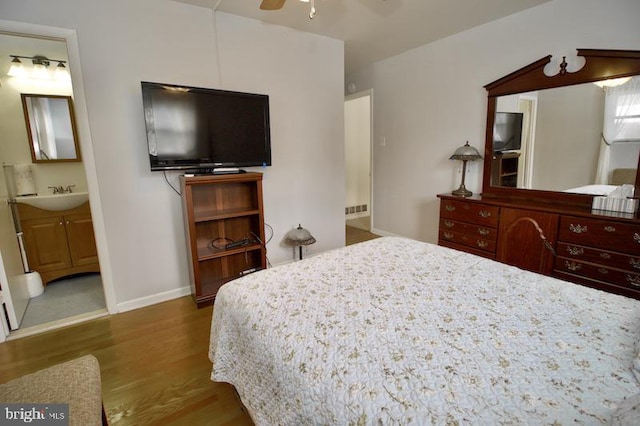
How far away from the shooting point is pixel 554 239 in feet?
7.64

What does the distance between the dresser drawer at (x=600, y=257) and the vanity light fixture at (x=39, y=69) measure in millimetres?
4795

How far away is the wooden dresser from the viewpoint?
2012 mm

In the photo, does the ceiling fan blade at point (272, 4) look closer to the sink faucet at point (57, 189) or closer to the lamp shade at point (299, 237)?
the lamp shade at point (299, 237)

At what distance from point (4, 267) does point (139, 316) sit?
974 mm

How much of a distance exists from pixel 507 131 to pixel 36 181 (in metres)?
4.90

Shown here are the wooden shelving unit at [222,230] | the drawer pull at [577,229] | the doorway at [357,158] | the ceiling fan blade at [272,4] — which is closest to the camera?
the ceiling fan blade at [272,4]

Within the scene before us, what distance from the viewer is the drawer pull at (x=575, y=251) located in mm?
2199

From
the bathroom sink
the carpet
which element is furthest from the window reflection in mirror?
the bathroom sink

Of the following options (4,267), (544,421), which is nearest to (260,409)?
(544,421)

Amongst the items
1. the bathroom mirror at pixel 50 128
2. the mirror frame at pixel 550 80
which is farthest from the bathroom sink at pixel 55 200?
the mirror frame at pixel 550 80

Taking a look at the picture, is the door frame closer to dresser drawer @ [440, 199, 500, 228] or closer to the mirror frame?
dresser drawer @ [440, 199, 500, 228]

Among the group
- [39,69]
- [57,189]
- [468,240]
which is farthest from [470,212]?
[39,69]

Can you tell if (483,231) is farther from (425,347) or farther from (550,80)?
(425,347)

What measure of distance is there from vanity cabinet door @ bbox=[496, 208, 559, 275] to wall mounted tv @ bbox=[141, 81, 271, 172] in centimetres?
222
